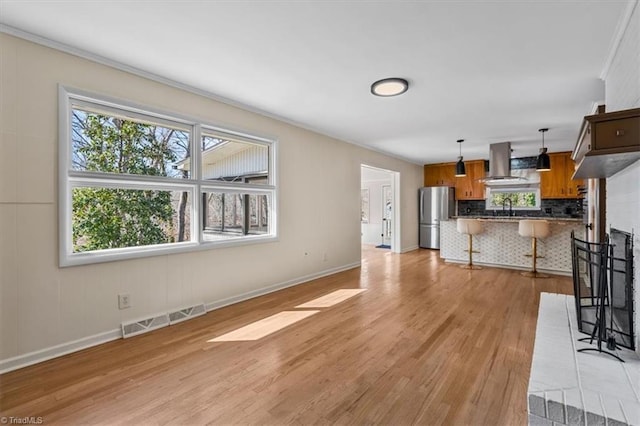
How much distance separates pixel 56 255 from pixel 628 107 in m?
4.31

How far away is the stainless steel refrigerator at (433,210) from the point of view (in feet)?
27.5

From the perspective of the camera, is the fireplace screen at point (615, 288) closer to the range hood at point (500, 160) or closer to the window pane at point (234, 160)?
the window pane at point (234, 160)

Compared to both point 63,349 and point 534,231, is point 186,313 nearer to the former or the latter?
point 63,349

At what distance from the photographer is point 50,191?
242cm

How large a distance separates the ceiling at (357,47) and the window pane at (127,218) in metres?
1.22

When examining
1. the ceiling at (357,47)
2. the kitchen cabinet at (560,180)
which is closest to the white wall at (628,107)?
the ceiling at (357,47)


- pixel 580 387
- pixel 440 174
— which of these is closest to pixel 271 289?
pixel 580 387

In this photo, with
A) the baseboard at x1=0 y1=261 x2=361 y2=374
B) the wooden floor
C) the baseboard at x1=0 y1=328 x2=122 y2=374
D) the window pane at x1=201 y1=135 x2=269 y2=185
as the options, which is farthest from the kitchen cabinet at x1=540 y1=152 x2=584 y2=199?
the baseboard at x1=0 y1=328 x2=122 y2=374

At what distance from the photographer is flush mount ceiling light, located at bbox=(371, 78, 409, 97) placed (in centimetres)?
312

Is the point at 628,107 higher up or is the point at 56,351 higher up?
the point at 628,107

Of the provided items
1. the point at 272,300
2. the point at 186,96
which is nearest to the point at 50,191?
the point at 186,96

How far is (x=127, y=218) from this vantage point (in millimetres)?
2996

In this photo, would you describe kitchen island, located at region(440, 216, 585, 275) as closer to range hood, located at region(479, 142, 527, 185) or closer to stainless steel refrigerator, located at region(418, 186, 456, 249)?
range hood, located at region(479, 142, 527, 185)

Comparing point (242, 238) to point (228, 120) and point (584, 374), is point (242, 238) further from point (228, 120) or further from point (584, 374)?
point (584, 374)
